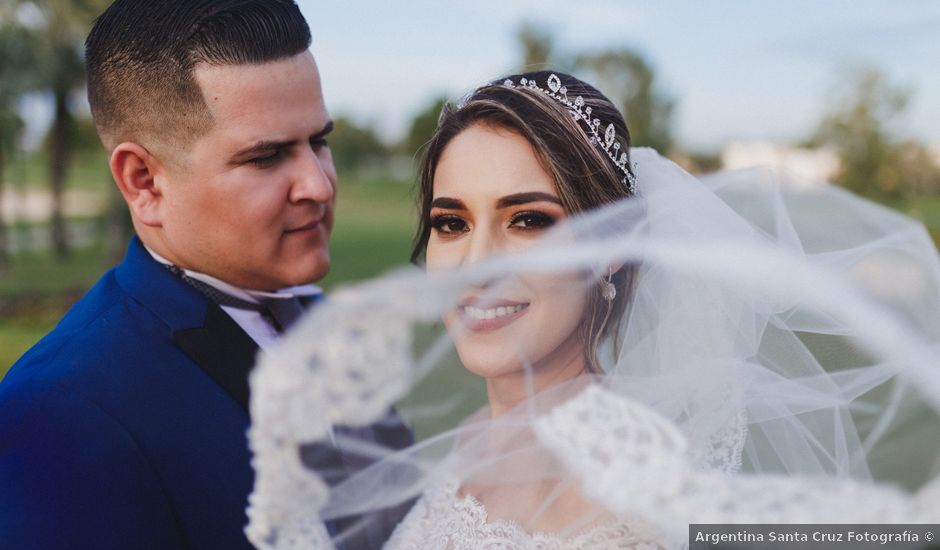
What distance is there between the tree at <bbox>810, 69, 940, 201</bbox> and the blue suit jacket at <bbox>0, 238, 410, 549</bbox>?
2079 centimetres

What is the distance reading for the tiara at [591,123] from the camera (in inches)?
94.6

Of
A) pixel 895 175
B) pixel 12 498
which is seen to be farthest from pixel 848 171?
pixel 12 498

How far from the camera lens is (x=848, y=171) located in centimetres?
2020

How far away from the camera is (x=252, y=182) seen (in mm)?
2398

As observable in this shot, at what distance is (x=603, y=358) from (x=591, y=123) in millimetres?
750

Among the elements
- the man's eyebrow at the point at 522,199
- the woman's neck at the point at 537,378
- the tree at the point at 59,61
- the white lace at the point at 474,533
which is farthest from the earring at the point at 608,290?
the tree at the point at 59,61

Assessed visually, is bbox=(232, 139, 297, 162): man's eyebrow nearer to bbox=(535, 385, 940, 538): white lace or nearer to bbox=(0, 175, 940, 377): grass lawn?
bbox=(0, 175, 940, 377): grass lawn

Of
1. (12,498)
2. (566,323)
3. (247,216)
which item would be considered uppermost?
(247,216)

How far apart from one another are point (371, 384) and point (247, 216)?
3.64 feet

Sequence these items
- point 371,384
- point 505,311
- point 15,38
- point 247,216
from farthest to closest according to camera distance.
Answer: point 15,38, point 247,216, point 505,311, point 371,384

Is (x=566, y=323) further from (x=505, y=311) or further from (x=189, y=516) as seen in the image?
(x=189, y=516)

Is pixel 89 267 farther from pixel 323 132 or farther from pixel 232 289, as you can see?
pixel 323 132

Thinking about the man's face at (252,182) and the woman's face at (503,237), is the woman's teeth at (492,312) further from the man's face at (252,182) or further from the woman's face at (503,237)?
the man's face at (252,182)

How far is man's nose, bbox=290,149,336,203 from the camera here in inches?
97.9
